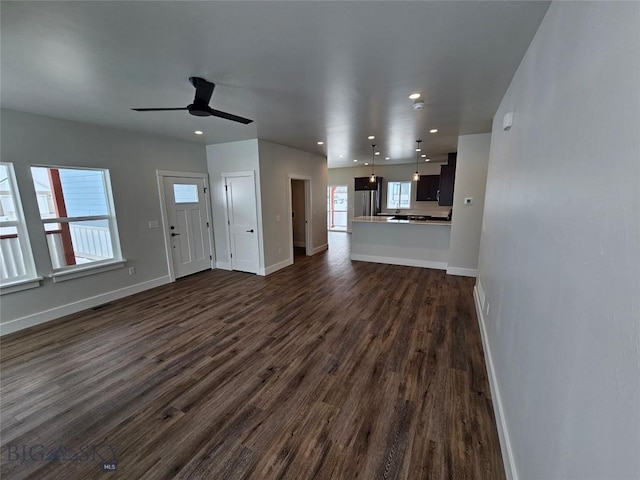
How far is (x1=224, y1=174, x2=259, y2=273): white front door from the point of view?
5109 mm

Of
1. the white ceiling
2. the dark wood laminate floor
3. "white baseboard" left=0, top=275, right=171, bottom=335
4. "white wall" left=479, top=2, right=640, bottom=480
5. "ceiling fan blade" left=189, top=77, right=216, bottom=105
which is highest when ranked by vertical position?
the white ceiling

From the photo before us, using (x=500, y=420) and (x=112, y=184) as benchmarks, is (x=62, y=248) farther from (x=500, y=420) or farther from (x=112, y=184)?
(x=500, y=420)

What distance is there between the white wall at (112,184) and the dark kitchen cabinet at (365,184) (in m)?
5.63

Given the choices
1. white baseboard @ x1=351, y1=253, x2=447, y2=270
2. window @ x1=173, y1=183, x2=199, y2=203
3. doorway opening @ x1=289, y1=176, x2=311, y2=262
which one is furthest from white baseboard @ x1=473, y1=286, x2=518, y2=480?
window @ x1=173, y1=183, x2=199, y2=203

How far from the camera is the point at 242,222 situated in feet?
17.4

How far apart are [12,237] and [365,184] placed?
8.47m

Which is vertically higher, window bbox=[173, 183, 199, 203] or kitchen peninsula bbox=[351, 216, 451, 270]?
window bbox=[173, 183, 199, 203]

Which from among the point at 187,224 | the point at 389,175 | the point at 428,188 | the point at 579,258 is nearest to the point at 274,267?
the point at 187,224

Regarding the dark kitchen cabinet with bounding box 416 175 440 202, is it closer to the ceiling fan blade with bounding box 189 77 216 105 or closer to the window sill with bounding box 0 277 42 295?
the ceiling fan blade with bounding box 189 77 216 105

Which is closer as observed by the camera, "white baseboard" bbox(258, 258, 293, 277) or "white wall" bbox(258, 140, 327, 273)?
"white wall" bbox(258, 140, 327, 273)

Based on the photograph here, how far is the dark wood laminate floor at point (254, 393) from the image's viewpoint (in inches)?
63.7

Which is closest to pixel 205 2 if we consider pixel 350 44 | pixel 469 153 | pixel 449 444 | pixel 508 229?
pixel 350 44

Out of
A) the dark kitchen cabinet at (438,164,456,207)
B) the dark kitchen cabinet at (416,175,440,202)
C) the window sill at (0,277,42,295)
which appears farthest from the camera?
the dark kitchen cabinet at (416,175,440,202)

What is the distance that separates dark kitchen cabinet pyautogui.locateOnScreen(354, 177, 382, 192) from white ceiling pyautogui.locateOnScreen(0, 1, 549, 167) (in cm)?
579
